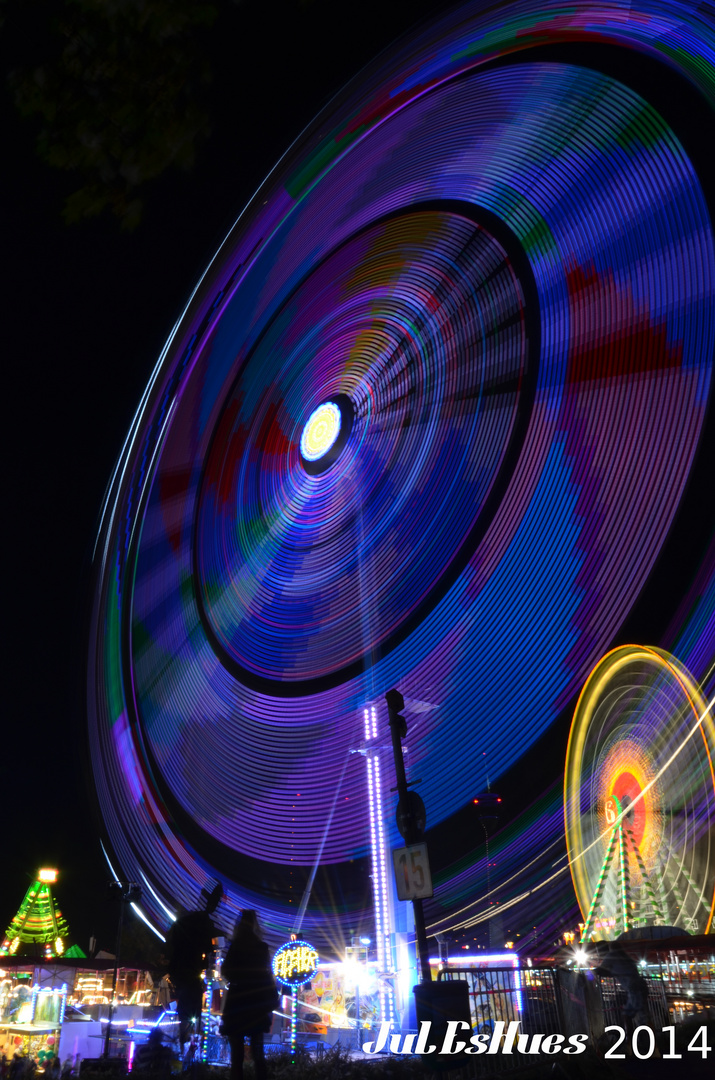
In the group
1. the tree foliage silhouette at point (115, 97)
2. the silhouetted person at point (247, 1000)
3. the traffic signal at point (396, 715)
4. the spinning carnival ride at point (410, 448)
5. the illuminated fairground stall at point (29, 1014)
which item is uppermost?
the spinning carnival ride at point (410, 448)

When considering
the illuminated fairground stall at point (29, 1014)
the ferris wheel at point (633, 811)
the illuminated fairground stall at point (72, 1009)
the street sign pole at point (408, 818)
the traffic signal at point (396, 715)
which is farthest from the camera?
the illuminated fairground stall at point (29, 1014)

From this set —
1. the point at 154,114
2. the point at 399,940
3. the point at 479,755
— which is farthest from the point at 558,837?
the point at 154,114

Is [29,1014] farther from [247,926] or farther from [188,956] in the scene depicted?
[247,926]

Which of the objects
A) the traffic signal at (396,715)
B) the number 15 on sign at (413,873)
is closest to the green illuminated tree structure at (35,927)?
the traffic signal at (396,715)

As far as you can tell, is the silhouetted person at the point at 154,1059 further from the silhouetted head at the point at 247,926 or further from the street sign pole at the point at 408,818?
the street sign pole at the point at 408,818

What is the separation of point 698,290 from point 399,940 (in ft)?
31.2

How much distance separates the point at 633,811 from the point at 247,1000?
40.0 ft

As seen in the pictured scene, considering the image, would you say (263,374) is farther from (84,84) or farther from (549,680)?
(84,84)

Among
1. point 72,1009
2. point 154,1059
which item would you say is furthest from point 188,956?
point 72,1009

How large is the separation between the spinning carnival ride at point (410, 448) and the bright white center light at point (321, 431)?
79 millimetres

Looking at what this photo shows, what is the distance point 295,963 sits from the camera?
9680mm

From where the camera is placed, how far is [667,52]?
9688mm

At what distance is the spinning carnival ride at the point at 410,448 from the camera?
10.7 metres

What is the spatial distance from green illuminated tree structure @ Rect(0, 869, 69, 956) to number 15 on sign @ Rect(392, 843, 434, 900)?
85.3 feet
